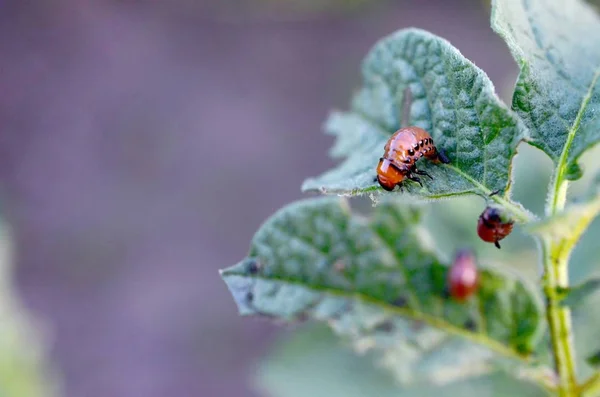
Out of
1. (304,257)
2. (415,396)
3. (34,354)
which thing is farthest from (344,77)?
(304,257)

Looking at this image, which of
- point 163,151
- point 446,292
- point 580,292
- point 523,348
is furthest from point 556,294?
point 163,151

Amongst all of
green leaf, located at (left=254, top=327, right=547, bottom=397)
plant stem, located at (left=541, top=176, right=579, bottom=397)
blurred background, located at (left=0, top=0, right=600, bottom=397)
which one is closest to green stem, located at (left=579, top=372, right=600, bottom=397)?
plant stem, located at (left=541, top=176, right=579, bottom=397)

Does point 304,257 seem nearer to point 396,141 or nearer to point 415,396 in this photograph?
point 396,141

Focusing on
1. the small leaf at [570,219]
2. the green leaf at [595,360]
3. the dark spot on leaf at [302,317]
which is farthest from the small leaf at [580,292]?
the dark spot on leaf at [302,317]

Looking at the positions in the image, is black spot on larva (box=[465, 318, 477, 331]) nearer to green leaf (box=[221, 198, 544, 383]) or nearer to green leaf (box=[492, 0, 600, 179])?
green leaf (box=[221, 198, 544, 383])

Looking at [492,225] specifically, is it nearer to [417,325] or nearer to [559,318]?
[559,318]

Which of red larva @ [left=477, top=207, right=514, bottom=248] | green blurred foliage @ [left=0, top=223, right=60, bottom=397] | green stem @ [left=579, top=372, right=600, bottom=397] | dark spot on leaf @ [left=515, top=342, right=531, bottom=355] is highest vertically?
green blurred foliage @ [left=0, top=223, right=60, bottom=397]
